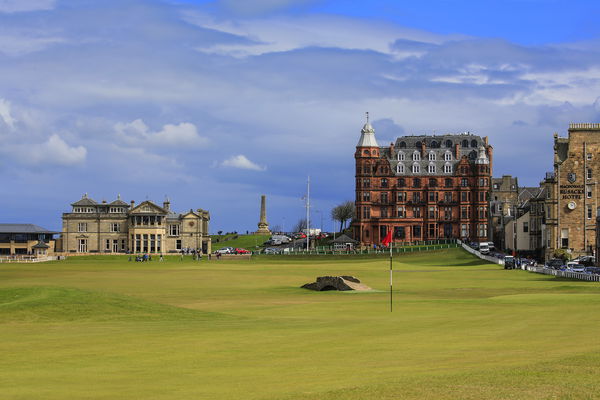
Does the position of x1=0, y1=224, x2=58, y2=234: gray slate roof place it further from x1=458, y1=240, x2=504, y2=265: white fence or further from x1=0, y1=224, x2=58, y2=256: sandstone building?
x1=458, y1=240, x2=504, y2=265: white fence

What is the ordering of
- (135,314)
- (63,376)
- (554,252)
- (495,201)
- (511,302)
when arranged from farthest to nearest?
(495,201) → (554,252) → (511,302) → (135,314) → (63,376)

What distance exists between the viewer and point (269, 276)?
101938mm

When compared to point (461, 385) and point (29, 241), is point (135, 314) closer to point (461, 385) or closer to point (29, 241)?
point (461, 385)

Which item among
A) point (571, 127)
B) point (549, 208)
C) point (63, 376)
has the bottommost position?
point (63, 376)

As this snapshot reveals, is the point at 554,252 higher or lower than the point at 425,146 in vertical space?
lower

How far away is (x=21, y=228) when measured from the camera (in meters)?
193

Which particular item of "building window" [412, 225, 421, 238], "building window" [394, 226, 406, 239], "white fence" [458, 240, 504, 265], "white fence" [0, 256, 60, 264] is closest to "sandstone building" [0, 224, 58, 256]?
"white fence" [0, 256, 60, 264]

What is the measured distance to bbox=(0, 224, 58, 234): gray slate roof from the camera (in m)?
192

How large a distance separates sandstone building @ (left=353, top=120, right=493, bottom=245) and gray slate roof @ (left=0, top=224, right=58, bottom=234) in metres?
66.3

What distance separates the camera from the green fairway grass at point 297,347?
24.7m

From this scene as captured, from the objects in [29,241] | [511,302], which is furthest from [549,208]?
[29,241]

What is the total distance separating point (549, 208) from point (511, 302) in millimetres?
81545

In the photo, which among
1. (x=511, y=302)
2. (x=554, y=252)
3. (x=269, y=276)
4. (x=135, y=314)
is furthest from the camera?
(x=554, y=252)

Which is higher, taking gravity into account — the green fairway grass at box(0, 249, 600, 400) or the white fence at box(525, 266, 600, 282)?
the white fence at box(525, 266, 600, 282)
